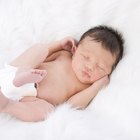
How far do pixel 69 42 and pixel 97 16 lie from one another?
5.2 inches

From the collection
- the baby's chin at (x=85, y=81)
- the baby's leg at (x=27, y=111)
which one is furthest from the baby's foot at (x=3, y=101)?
the baby's chin at (x=85, y=81)

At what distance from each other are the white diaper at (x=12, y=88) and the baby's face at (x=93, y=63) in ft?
0.55

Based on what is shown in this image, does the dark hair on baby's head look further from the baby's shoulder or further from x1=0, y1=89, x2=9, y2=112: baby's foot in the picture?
x1=0, y1=89, x2=9, y2=112: baby's foot

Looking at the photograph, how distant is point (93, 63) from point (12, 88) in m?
0.27

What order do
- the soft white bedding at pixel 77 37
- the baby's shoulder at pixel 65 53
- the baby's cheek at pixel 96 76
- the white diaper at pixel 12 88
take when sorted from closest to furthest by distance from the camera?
the soft white bedding at pixel 77 37, the white diaper at pixel 12 88, the baby's cheek at pixel 96 76, the baby's shoulder at pixel 65 53

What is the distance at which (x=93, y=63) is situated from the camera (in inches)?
55.4

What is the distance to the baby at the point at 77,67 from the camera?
53.7 inches

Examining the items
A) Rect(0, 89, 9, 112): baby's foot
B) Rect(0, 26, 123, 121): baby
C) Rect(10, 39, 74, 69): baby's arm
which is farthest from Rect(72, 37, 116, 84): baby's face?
Rect(0, 89, 9, 112): baby's foot

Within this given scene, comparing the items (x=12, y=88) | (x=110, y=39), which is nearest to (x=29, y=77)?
(x=12, y=88)

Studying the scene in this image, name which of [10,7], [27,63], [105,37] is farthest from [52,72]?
[10,7]

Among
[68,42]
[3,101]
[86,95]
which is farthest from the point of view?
[68,42]

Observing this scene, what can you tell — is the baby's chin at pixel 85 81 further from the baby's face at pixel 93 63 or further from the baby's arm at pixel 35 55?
the baby's arm at pixel 35 55

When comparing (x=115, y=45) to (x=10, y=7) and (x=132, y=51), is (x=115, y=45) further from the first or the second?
(x=10, y=7)

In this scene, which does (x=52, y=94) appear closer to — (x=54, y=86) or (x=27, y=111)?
(x=54, y=86)
